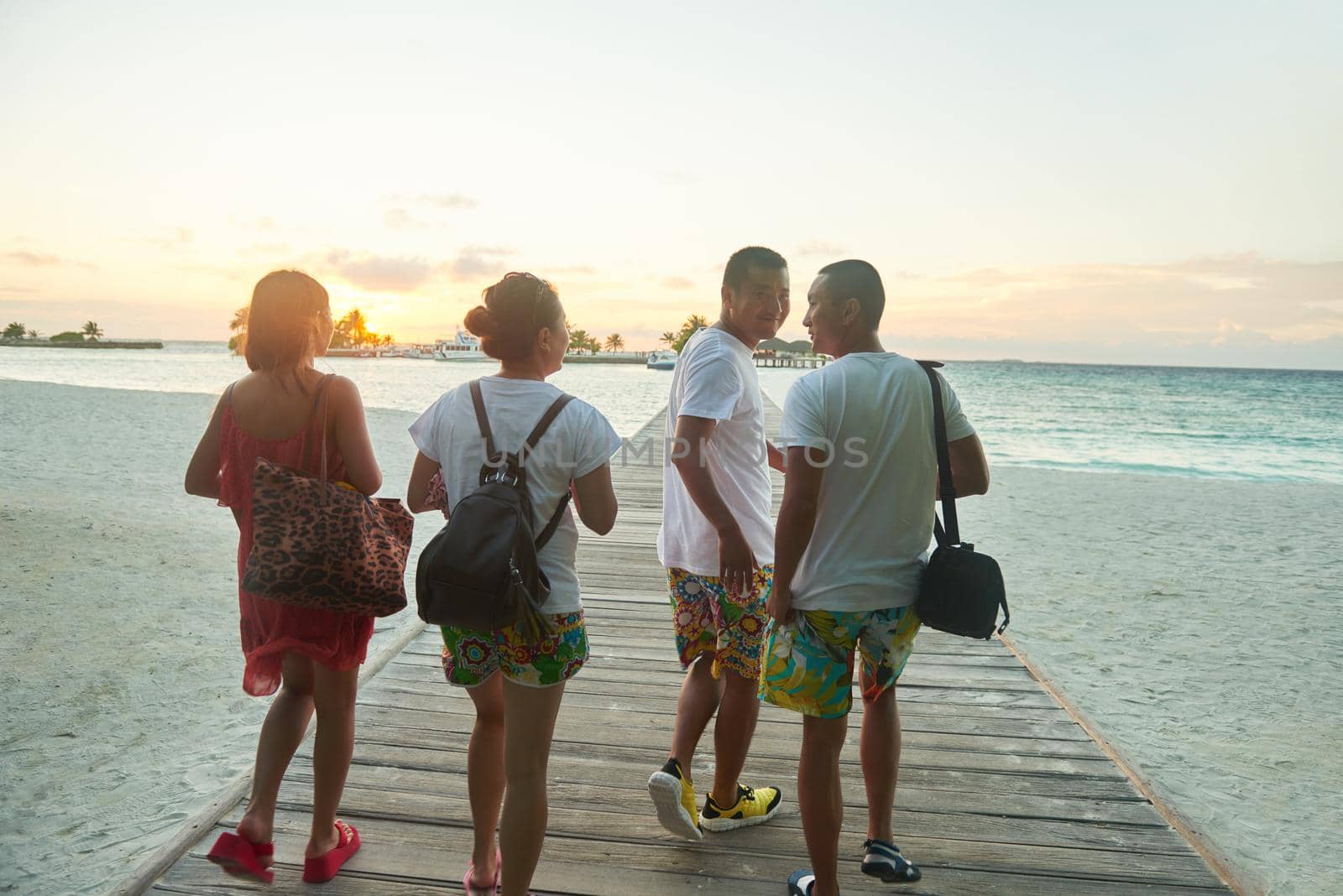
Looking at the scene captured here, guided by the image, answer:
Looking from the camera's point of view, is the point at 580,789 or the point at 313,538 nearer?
the point at 313,538

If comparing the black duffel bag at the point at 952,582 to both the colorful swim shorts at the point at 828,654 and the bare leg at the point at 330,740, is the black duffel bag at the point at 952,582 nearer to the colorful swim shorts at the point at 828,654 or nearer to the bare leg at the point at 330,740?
the colorful swim shorts at the point at 828,654

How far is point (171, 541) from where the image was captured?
7852 millimetres

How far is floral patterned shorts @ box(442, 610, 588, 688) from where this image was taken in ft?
6.12

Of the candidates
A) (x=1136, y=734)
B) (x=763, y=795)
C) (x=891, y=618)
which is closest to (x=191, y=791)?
(x=763, y=795)

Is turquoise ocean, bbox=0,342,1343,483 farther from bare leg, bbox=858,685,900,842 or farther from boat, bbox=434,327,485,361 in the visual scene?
boat, bbox=434,327,485,361

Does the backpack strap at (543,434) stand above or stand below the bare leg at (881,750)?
above

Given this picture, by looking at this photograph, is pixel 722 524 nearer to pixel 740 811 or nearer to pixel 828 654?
pixel 828 654

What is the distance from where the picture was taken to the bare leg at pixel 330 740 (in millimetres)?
2152

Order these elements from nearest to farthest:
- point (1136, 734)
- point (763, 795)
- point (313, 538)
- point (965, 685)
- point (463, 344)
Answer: point (313, 538) < point (763, 795) < point (965, 685) < point (1136, 734) < point (463, 344)

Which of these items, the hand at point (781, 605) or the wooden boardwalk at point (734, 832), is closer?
the hand at point (781, 605)

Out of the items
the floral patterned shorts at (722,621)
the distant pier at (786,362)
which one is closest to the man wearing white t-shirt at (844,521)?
the floral patterned shorts at (722,621)

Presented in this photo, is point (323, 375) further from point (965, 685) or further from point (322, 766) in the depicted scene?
point (965, 685)

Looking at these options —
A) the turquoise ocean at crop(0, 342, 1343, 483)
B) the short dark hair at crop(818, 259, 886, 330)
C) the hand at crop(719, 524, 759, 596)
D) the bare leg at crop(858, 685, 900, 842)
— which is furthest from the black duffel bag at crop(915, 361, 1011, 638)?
the turquoise ocean at crop(0, 342, 1343, 483)

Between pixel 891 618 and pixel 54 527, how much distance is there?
28.0 ft
